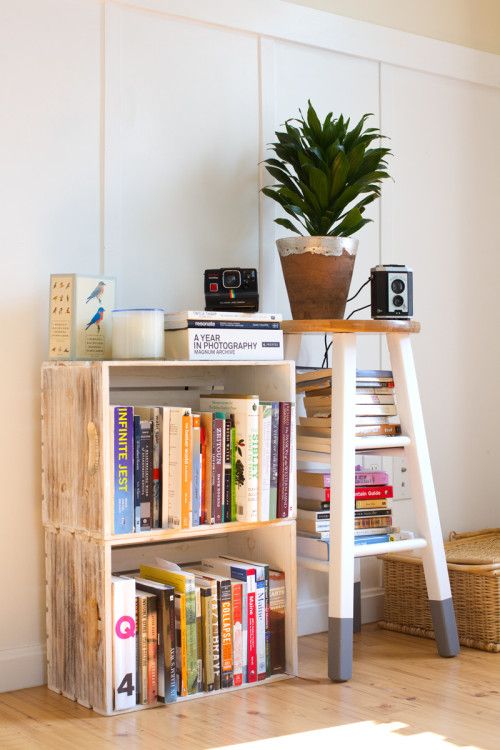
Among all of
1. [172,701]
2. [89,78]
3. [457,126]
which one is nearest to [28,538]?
[172,701]

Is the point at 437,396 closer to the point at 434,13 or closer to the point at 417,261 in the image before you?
the point at 417,261

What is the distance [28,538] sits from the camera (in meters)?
2.65

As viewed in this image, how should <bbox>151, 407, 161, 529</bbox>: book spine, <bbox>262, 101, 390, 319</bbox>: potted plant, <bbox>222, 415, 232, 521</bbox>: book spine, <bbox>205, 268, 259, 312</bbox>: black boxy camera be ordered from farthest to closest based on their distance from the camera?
<bbox>262, 101, 390, 319</bbox>: potted plant → <bbox>205, 268, 259, 312</bbox>: black boxy camera → <bbox>222, 415, 232, 521</bbox>: book spine → <bbox>151, 407, 161, 529</bbox>: book spine

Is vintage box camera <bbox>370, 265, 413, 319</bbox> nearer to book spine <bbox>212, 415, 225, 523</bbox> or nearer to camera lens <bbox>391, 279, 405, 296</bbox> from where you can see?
camera lens <bbox>391, 279, 405, 296</bbox>

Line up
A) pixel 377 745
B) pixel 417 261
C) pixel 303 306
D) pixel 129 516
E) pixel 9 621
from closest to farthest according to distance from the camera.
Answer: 1. pixel 377 745
2. pixel 129 516
3. pixel 9 621
4. pixel 303 306
5. pixel 417 261

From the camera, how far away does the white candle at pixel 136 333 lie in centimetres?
249

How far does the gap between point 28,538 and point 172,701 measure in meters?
0.55

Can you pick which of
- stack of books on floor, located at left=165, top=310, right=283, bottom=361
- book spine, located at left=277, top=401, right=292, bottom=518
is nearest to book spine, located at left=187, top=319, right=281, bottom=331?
stack of books on floor, located at left=165, top=310, right=283, bottom=361

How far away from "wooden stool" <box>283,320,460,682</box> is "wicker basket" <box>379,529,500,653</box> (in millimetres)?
127

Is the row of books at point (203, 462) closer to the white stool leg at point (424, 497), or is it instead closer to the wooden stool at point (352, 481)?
the wooden stool at point (352, 481)

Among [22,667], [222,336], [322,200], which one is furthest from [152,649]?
[322,200]

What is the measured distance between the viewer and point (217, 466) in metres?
2.59

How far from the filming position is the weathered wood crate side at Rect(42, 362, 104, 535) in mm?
2413

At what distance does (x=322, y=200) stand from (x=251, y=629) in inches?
45.3
